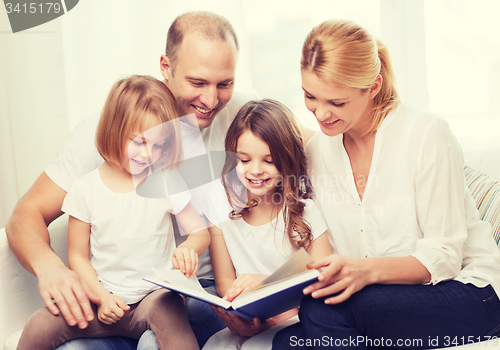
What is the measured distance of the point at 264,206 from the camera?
1.22 meters

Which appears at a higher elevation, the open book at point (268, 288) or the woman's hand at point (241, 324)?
the open book at point (268, 288)

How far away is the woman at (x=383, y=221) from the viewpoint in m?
0.91

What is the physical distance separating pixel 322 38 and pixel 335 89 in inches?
4.9

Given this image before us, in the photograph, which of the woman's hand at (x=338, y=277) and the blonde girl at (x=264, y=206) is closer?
the woman's hand at (x=338, y=277)

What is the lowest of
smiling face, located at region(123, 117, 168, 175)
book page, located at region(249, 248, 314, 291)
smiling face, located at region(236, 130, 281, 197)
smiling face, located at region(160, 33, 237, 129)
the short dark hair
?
book page, located at region(249, 248, 314, 291)

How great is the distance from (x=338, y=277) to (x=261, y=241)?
0.32 meters

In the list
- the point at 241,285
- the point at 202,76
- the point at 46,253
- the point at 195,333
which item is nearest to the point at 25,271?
the point at 46,253

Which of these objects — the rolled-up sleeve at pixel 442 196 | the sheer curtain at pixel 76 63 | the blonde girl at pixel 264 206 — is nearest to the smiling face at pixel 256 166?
the blonde girl at pixel 264 206

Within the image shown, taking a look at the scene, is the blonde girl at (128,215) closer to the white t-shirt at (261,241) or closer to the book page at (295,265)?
the white t-shirt at (261,241)

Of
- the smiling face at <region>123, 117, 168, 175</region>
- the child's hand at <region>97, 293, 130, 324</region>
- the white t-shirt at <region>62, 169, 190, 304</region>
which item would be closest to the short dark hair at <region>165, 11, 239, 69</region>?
the smiling face at <region>123, 117, 168, 175</region>

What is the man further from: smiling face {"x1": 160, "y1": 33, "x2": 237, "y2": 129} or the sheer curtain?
the sheer curtain

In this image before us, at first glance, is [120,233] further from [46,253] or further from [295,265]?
[295,265]

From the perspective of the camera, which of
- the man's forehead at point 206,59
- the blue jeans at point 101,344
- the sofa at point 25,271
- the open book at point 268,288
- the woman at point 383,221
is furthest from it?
the man's forehead at point 206,59

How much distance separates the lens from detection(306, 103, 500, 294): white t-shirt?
40.4 inches
